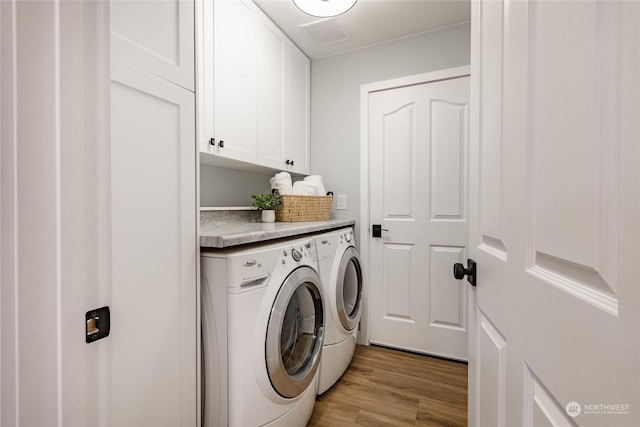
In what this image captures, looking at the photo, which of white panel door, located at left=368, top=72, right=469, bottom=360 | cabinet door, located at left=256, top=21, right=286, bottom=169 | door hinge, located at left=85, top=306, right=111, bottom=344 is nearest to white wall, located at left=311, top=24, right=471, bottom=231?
white panel door, located at left=368, top=72, right=469, bottom=360

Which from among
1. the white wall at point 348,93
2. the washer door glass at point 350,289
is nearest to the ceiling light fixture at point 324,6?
the white wall at point 348,93

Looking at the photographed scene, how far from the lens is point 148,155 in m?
0.80

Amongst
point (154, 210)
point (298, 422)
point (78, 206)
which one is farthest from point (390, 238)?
point (78, 206)

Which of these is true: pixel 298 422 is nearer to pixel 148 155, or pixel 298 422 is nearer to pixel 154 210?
pixel 154 210

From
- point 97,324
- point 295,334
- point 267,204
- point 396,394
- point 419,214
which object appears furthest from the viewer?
point 419,214

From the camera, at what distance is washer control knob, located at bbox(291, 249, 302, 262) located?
4.26 ft

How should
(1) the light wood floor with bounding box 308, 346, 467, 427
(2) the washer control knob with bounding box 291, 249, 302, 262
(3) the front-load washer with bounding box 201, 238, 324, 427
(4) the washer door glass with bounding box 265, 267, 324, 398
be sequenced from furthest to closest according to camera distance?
1. (1) the light wood floor with bounding box 308, 346, 467, 427
2. (2) the washer control knob with bounding box 291, 249, 302, 262
3. (4) the washer door glass with bounding box 265, 267, 324, 398
4. (3) the front-load washer with bounding box 201, 238, 324, 427

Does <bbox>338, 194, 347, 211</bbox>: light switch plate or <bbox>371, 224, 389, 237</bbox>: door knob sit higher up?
<bbox>338, 194, 347, 211</bbox>: light switch plate

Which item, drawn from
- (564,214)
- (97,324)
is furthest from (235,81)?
(564,214)

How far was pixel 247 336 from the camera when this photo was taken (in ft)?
3.42

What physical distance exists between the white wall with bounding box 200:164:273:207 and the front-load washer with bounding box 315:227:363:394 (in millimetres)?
825

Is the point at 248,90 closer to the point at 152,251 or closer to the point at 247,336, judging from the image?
the point at 152,251

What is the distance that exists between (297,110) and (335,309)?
1.60 m

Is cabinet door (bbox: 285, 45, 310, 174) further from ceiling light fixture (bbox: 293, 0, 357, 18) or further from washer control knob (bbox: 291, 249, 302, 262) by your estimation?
washer control knob (bbox: 291, 249, 302, 262)
